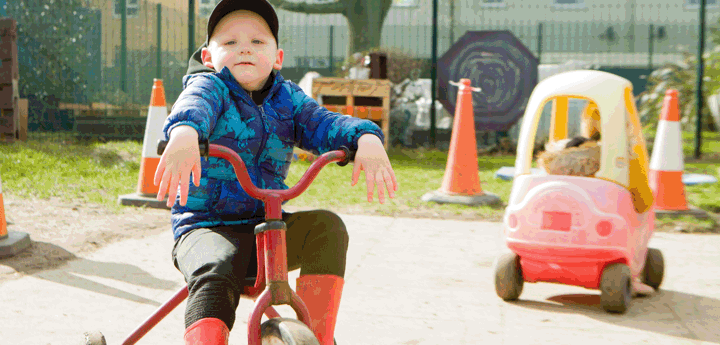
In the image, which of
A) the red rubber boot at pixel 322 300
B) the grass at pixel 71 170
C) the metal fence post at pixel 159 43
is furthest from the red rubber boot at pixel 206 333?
the metal fence post at pixel 159 43

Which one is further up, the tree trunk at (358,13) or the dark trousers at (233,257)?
the tree trunk at (358,13)

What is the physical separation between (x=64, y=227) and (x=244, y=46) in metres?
2.93

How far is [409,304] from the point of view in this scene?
11.3ft

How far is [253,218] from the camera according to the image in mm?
2328

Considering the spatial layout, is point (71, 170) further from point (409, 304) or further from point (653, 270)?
point (653, 270)

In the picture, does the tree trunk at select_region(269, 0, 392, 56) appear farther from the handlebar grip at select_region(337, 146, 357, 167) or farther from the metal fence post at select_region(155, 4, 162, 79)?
the handlebar grip at select_region(337, 146, 357, 167)

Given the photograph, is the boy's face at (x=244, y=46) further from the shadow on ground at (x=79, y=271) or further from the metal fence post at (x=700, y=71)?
the metal fence post at (x=700, y=71)

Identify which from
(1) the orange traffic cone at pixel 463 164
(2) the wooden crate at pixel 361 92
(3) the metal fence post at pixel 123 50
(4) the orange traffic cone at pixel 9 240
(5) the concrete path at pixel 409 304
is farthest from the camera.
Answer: (3) the metal fence post at pixel 123 50

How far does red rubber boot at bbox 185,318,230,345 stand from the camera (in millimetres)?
1912

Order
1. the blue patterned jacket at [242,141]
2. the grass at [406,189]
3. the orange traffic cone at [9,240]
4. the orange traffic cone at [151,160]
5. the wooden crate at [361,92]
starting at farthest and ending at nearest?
1. the wooden crate at [361,92]
2. the grass at [406,189]
3. the orange traffic cone at [151,160]
4. the orange traffic cone at [9,240]
5. the blue patterned jacket at [242,141]

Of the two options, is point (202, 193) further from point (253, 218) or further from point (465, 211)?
point (465, 211)

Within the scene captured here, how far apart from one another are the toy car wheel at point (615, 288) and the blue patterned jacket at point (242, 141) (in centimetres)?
162

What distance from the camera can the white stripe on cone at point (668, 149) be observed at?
5707 mm

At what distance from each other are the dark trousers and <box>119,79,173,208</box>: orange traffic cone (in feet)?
11.3
